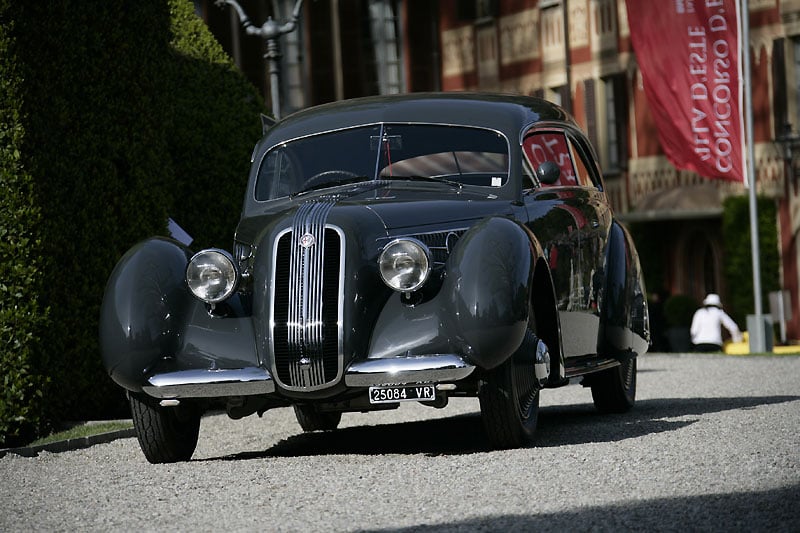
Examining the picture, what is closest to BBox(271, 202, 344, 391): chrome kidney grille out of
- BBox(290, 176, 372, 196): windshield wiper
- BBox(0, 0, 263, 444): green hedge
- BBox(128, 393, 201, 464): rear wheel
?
BBox(128, 393, 201, 464): rear wheel

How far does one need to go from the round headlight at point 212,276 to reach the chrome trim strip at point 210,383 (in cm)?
46

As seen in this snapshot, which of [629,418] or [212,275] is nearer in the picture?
[212,275]

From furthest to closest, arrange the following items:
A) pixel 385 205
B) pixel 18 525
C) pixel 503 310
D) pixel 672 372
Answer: pixel 672 372 < pixel 385 205 < pixel 503 310 < pixel 18 525

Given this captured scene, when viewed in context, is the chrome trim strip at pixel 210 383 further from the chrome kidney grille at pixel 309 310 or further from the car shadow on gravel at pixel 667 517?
the car shadow on gravel at pixel 667 517

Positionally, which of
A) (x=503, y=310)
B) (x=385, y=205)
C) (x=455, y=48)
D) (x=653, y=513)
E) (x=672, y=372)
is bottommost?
(x=672, y=372)

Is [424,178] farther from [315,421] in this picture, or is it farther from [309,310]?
[315,421]

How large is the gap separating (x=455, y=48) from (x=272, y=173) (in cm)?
3414

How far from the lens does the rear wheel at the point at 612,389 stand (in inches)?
483

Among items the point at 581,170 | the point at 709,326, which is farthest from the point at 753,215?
the point at 581,170

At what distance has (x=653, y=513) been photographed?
6742 millimetres

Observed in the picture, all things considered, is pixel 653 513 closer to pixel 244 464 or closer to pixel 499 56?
pixel 244 464

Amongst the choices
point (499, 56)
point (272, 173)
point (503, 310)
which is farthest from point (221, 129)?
point (499, 56)

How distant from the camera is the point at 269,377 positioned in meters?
9.08

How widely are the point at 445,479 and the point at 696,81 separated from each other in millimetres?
21797
